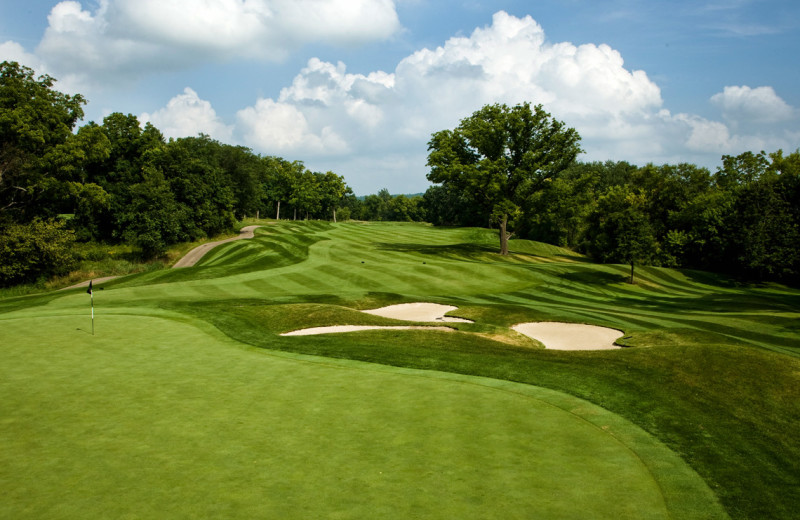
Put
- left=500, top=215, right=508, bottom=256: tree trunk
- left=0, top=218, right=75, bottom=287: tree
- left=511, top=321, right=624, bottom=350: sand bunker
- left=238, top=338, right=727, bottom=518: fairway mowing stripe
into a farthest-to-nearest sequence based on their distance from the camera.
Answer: left=500, top=215, right=508, bottom=256: tree trunk → left=0, top=218, right=75, bottom=287: tree → left=511, top=321, right=624, bottom=350: sand bunker → left=238, top=338, right=727, bottom=518: fairway mowing stripe

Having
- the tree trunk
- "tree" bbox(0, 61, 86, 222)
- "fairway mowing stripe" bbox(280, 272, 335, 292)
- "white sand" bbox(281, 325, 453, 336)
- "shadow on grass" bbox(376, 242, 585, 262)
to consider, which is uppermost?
"tree" bbox(0, 61, 86, 222)

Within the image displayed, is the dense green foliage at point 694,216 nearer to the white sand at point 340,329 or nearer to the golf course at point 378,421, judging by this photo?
the golf course at point 378,421

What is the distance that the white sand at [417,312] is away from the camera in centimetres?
2300

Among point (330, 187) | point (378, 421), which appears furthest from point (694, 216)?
point (330, 187)

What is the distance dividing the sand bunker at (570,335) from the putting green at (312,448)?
8406mm

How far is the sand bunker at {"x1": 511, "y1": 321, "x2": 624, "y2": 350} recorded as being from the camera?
18.8 m

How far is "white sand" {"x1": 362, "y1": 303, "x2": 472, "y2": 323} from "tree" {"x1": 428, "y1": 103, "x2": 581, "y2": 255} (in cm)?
2441

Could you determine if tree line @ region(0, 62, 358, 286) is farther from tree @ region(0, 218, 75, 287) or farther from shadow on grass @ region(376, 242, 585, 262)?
shadow on grass @ region(376, 242, 585, 262)

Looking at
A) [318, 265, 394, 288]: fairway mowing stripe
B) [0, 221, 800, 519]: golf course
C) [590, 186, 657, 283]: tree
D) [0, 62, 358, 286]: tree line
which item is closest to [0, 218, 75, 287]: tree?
[0, 62, 358, 286]: tree line

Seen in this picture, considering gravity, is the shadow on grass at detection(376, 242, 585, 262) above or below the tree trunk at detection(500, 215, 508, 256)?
below

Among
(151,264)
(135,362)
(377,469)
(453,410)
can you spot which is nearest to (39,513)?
(377,469)

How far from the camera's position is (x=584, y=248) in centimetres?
8262

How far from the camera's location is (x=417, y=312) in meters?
24.4

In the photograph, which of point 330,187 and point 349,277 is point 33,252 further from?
point 330,187
